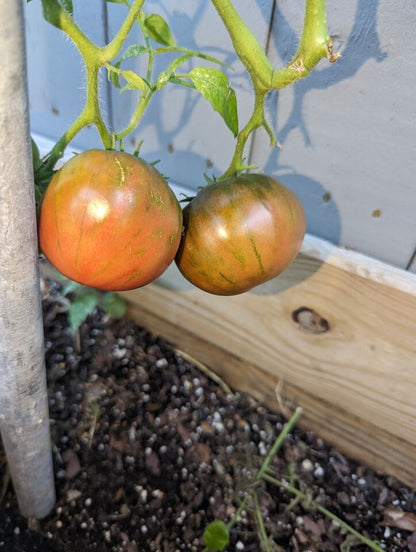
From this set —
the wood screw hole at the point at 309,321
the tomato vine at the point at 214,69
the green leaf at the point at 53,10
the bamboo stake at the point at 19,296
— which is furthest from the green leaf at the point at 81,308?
the green leaf at the point at 53,10

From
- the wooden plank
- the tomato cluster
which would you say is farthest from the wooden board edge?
the tomato cluster

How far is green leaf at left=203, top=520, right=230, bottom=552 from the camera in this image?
0.71 meters

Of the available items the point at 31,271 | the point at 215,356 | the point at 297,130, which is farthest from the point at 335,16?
the point at 215,356

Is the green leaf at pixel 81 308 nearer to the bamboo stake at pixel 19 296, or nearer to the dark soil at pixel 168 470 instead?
the dark soil at pixel 168 470

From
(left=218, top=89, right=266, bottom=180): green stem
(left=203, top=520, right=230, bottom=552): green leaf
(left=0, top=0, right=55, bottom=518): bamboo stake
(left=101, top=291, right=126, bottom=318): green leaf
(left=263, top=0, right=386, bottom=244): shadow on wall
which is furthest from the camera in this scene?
(left=101, top=291, right=126, bottom=318): green leaf

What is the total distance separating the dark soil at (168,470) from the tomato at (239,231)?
49cm

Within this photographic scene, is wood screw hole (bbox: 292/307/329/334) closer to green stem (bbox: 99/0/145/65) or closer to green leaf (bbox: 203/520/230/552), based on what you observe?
green leaf (bbox: 203/520/230/552)

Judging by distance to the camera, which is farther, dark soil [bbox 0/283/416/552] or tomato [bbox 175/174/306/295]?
dark soil [bbox 0/283/416/552]

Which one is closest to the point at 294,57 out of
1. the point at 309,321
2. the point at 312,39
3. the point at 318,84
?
the point at 312,39

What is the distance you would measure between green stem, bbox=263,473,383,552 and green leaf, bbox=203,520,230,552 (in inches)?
5.6

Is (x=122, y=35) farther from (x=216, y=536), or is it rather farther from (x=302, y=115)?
(x=216, y=536)

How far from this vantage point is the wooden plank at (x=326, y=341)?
74 centimetres

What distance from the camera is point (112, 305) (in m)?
0.98

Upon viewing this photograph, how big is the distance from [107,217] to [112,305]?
62 cm
